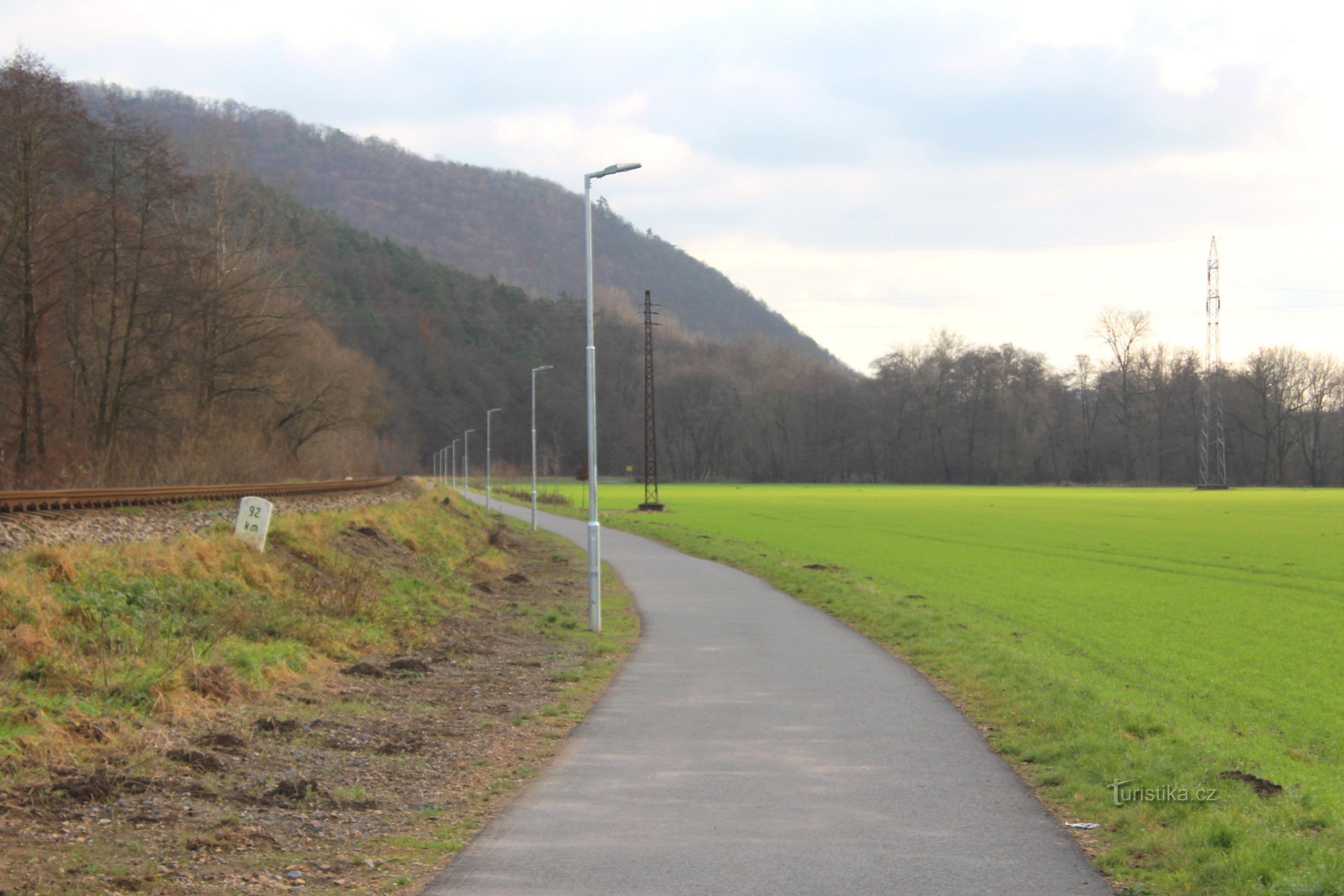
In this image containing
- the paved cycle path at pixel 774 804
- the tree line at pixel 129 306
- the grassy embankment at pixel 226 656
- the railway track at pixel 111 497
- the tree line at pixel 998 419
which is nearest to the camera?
the paved cycle path at pixel 774 804

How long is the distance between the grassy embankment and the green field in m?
4.24

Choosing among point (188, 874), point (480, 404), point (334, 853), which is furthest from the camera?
point (480, 404)

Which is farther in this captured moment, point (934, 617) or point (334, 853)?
point (934, 617)

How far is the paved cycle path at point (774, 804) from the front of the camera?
234 inches

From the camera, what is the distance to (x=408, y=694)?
1158cm

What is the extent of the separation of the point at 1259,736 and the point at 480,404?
14854 centimetres

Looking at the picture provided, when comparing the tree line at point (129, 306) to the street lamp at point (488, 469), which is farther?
the street lamp at point (488, 469)

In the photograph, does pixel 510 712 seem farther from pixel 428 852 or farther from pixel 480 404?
pixel 480 404

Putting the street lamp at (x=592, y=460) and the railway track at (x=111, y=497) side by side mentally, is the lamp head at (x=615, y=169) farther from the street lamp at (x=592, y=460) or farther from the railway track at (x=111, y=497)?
the railway track at (x=111, y=497)

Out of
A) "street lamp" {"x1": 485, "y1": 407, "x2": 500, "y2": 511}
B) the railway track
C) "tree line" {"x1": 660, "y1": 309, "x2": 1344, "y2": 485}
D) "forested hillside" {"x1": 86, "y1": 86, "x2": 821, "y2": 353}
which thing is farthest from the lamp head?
"forested hillside" {"x1": 86, "y1": 86, "x2": 821, "y2": 353}

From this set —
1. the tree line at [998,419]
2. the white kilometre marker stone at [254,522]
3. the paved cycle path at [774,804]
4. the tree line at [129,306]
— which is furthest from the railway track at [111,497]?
the tree line at [998,419]

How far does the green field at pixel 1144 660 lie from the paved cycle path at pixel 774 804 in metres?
0.52

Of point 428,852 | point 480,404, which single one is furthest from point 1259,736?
point 480,404

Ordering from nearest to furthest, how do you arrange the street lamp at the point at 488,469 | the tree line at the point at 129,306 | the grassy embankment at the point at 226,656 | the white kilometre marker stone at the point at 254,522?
1. the grassy embankment at the point at 226,656
2. the white kilometre marker stone at the point at 254,522
3. the tree line at the point at 129,306
4. the street lamp at the point at 488,469
